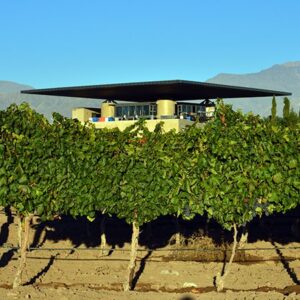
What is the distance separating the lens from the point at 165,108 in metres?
48.4

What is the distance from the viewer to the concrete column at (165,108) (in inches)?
1898

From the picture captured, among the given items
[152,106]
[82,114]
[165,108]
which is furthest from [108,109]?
[165,108]

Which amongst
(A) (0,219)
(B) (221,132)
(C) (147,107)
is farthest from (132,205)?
(C) (147,107)

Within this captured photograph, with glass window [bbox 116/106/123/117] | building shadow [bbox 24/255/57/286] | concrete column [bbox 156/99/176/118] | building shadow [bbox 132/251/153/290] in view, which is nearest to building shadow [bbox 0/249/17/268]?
building shadow [bbox 24/255/57/286]

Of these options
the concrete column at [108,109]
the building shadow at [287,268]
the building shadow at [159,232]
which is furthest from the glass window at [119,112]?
the building shadow at [287,268]

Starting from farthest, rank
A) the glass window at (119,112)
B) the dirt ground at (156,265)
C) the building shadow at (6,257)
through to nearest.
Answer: the glass window at (119,112), the building shadow at (6,257), the dirt ground at (156,265)

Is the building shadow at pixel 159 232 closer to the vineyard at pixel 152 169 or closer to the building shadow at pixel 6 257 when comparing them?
the building shadow at pixel 6 257

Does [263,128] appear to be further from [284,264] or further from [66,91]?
[66,91]

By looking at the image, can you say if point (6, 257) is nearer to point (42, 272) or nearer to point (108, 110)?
point (42, 272)

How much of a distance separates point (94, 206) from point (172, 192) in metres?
2.50

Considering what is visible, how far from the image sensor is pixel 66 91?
54.1 meters

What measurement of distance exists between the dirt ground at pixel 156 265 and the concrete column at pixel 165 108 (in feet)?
73.3

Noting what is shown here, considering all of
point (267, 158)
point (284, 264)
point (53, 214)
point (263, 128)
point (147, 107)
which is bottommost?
point (284, 264)

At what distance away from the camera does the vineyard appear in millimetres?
14711
